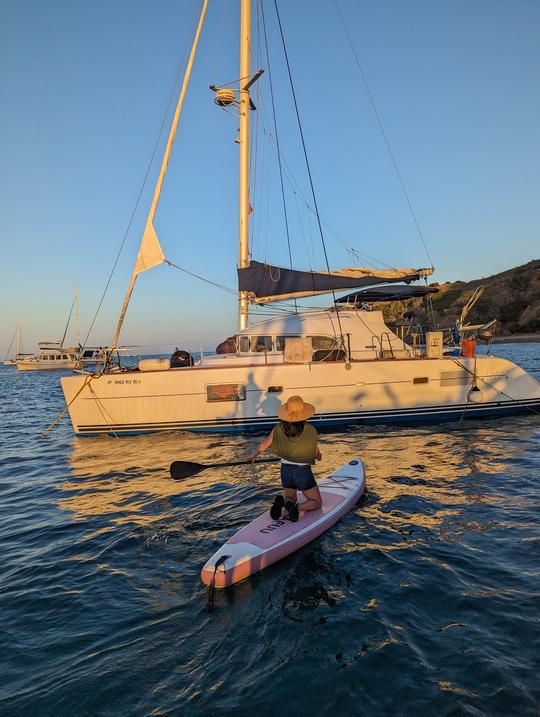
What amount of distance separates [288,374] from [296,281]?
3.00 meters

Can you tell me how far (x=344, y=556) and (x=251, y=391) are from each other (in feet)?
24.1

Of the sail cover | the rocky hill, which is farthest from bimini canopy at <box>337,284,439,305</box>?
the rocky hill

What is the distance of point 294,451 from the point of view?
611 cm

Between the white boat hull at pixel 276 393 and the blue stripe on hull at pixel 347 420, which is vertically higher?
the white boat hull at pixel 276 393

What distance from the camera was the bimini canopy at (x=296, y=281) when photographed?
45.0 feet

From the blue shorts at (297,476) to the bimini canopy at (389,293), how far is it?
30.6ft

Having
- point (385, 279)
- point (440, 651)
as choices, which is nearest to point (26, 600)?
point (440, 651)

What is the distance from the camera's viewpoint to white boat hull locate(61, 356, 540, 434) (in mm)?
12516

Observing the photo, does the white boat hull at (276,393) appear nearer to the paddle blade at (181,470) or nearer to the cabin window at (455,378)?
the cabin window at (455,378)

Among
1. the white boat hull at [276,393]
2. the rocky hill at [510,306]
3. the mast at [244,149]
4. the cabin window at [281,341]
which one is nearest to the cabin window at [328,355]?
the white boat hull at [276,393]

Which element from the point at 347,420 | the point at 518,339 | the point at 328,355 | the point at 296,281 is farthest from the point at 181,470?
the point at 518,339

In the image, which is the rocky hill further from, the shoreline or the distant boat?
the distant boat

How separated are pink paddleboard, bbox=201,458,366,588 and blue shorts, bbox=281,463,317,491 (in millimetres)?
414

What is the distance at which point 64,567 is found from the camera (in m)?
5.78
